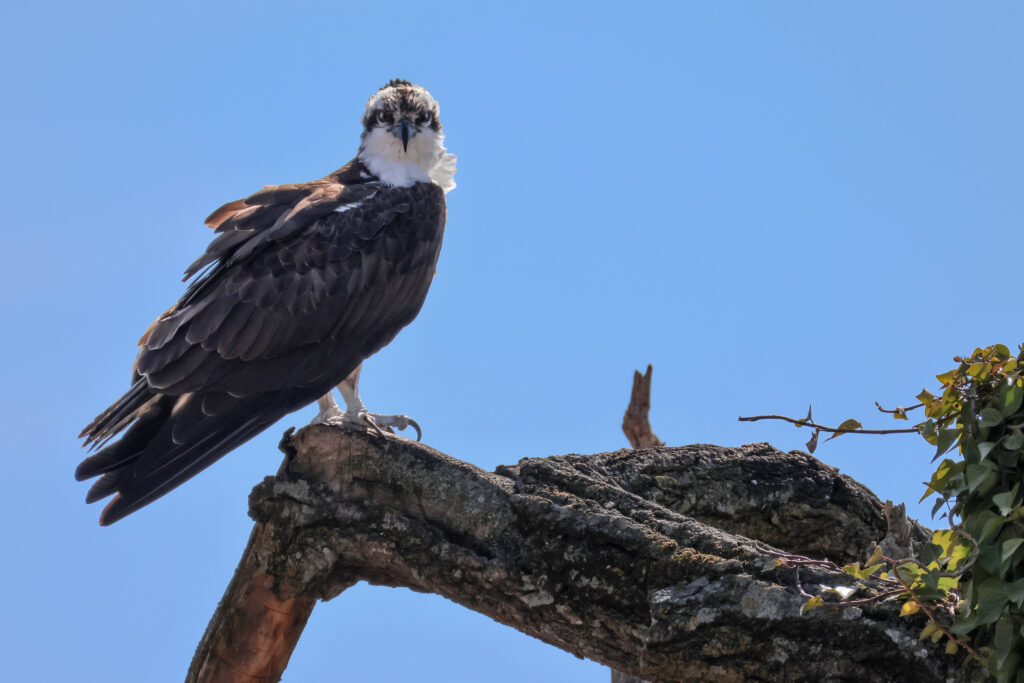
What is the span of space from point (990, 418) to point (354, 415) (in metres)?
3.47

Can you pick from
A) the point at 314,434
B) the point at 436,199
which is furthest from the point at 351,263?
the point at 314,434

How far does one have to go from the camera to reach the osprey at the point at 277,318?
5741 mm

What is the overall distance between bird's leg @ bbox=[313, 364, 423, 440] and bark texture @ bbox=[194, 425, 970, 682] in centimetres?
19

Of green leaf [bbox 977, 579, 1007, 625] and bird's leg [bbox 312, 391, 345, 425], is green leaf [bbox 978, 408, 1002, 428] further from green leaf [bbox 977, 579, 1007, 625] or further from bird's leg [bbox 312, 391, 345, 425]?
bird's leg [bbox 312, 391, 345, 425]

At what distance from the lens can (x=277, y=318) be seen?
20.7 ft

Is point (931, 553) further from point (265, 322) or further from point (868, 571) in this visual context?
point (265, 322)

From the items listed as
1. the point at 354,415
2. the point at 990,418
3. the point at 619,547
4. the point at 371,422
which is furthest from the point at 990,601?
the point at 354,415

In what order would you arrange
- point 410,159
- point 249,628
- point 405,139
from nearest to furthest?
point 249,628 → point 405,139 → point 410,159

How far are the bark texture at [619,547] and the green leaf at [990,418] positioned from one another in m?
0.85

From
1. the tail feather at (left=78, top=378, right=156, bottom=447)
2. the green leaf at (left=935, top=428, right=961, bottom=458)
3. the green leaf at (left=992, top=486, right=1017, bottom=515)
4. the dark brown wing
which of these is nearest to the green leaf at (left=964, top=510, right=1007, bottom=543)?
the green leaf at (left=992, top=486, right=1017, bottom=515)

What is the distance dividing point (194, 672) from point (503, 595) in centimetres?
194

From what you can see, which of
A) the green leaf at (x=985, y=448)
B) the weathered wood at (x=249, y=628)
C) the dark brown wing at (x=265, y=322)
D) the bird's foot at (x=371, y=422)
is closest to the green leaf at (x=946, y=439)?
the green leaf at (x=985, y=448)

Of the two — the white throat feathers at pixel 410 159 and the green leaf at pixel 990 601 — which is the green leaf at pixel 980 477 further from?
the white throat feathers at pixel 410 159

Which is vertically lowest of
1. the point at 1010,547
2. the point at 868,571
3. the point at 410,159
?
the point at 868,571
